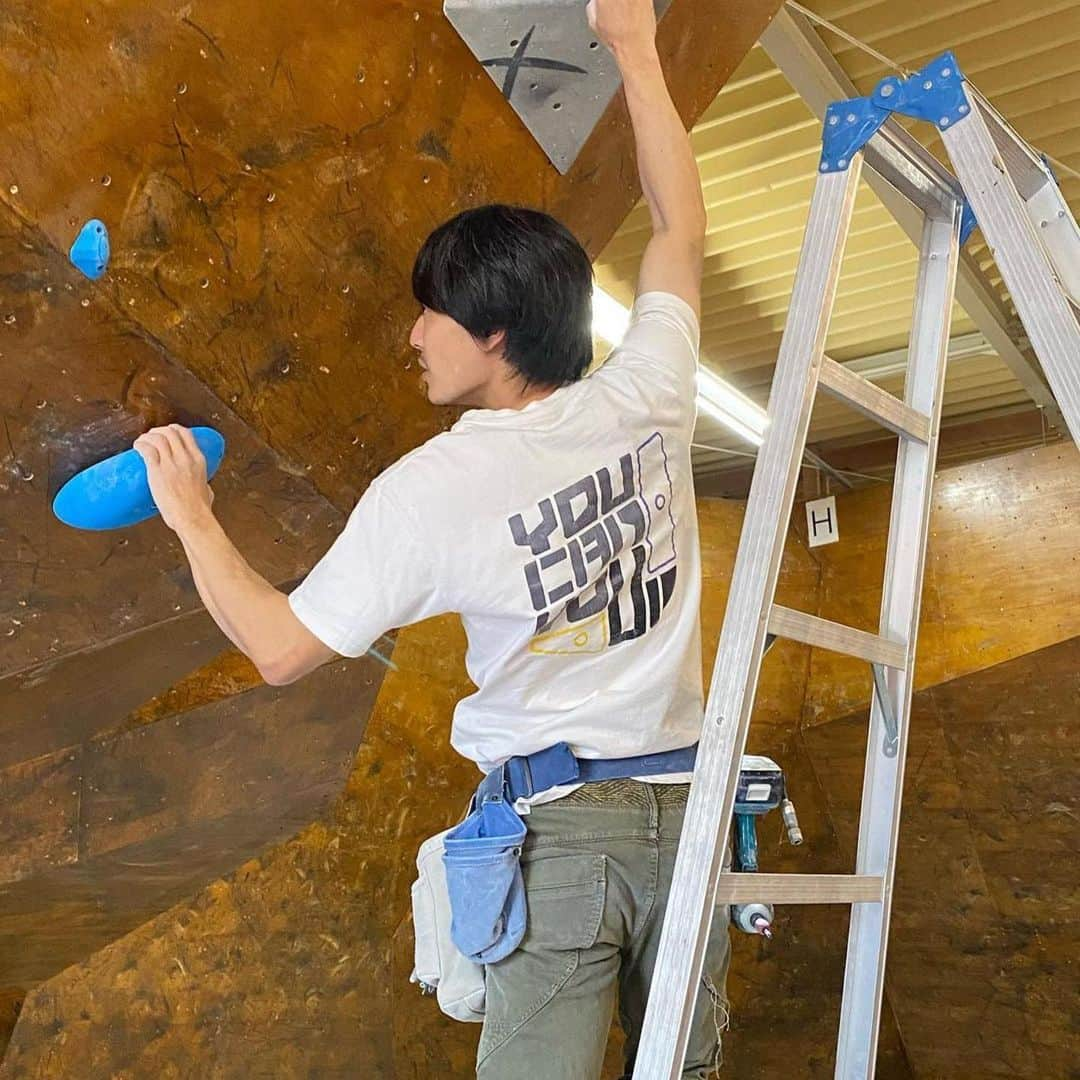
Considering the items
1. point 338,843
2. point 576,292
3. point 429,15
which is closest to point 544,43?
point 429,15

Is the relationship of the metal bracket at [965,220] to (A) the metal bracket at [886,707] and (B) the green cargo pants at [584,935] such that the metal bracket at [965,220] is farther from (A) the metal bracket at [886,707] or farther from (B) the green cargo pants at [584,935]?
(B) the green cargo pants at [584,935]

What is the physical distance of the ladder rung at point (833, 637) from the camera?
145cm

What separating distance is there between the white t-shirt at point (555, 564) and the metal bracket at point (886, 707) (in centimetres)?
36

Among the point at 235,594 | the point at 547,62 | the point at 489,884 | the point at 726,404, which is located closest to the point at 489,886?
the point at 489,884

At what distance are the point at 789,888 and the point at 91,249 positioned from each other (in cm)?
111

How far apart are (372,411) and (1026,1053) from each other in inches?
219

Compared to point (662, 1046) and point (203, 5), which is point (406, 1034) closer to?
point (662, 1046)

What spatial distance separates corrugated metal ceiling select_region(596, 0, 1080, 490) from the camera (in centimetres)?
373

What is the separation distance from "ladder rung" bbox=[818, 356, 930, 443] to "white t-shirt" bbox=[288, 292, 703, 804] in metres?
0.21

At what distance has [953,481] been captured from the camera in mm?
5926

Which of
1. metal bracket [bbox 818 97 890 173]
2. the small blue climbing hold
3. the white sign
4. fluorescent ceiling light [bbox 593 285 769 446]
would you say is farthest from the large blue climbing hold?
the white sign

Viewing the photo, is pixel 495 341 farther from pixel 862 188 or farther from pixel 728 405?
pixel 728 405

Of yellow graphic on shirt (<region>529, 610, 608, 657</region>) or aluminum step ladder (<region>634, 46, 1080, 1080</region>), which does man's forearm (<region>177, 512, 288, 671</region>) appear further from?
aluminum step ladder (<region>634, 46, 1080, 1080</region>)

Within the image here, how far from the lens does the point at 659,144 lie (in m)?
1.58
